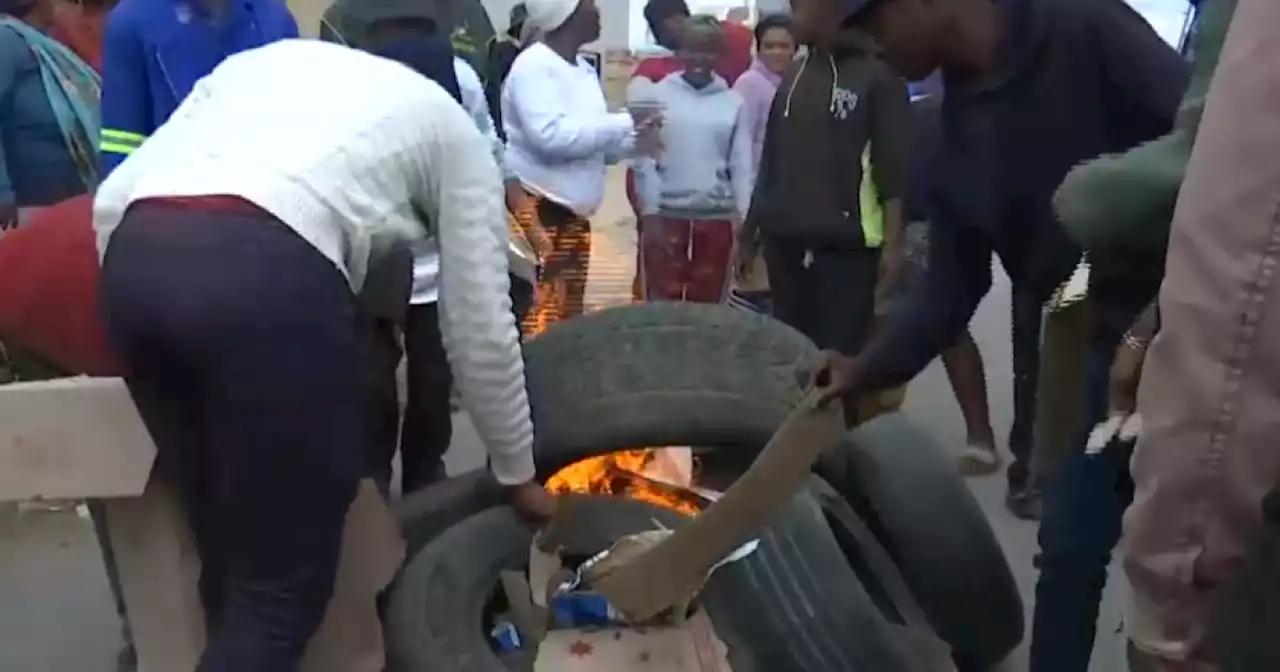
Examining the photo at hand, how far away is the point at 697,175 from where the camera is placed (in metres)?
4.68

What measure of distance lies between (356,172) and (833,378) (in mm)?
863

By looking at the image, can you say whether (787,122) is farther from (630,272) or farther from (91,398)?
(91,398)

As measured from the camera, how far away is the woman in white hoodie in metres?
4.18

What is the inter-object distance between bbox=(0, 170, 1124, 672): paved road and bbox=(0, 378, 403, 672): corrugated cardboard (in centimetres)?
91

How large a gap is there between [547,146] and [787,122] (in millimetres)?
802

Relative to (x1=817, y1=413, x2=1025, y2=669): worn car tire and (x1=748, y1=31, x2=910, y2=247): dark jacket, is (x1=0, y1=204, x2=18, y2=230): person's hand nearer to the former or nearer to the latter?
(x1=748, y1=31, x2=910, y2=247): dark jacket

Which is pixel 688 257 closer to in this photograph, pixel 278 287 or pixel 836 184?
pixel 836 184

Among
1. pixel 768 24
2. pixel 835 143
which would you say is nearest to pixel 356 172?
pixel 835 143

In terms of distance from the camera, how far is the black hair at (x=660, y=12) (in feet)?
17.6

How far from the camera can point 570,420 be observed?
9.27ft

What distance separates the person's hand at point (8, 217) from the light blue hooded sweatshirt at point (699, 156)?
6.73 ft

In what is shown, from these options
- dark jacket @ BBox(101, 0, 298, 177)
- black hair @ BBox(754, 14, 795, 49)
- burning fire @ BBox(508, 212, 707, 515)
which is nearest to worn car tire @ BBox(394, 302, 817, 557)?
burning fire @ BBox(508, 212, 707, 515)

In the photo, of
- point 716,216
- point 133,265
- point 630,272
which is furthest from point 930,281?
point 630,272

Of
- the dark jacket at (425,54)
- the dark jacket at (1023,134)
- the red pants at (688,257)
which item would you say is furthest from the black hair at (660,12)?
the dark jacket at (1023,134)
